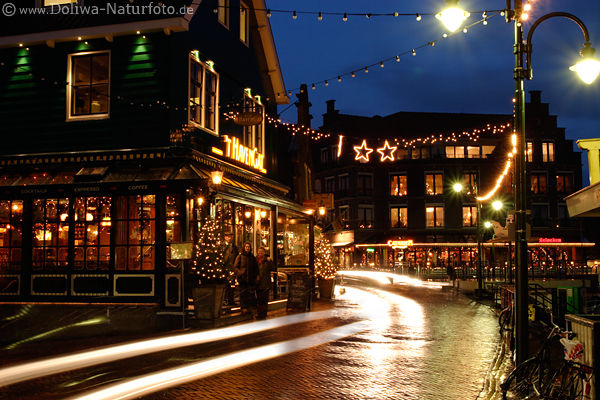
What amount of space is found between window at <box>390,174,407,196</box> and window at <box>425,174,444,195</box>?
233cm

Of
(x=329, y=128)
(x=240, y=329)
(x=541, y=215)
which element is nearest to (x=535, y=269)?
(x=541, y=215)

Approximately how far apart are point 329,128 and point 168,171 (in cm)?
4925

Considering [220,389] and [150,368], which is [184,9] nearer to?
[150,368]

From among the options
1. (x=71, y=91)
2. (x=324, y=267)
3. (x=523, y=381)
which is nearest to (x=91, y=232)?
(x=71, y=91)

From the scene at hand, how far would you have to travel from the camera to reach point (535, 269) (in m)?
43.1

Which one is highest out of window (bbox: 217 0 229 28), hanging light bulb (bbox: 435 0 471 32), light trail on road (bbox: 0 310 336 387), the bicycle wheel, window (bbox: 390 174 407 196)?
window (bbox: 217 0 229 28)

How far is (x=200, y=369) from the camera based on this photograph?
953cm

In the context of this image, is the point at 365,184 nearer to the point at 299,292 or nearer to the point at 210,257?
the point at 299,292

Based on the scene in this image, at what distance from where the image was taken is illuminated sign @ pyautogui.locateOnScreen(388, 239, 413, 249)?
59641mm

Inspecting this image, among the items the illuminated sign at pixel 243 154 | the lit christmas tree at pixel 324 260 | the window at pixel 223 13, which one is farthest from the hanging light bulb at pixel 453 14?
the lit christmas tree at pixel 324 260

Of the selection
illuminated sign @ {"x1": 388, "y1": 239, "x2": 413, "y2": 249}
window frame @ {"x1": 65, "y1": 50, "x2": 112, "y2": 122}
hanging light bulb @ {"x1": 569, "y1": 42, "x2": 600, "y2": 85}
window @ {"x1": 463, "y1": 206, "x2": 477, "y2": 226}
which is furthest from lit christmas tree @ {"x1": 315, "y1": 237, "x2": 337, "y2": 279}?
window @ {"x1": 463, "y1": 206, "x2": 477, "y2": 226}

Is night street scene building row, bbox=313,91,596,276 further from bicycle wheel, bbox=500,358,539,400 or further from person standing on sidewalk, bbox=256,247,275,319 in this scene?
bicycle wheel, bbox=500,358,539,400

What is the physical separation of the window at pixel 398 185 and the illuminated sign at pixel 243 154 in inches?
1617

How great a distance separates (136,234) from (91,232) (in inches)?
49.2
